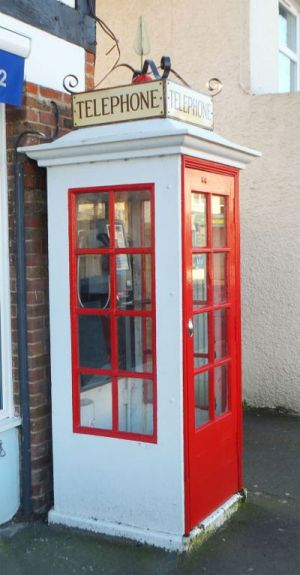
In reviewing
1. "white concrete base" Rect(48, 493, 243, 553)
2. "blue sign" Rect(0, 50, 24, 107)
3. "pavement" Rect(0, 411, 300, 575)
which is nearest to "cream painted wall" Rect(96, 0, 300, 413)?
"pavement" Rect(0, 411, 300, 575)

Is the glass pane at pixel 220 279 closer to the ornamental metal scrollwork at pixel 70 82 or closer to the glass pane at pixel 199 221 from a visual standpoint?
the glass pane at pixel 199 221

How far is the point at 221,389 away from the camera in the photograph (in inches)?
176

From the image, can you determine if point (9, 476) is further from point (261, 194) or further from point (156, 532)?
point (261, 194)

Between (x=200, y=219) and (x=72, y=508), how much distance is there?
6.50ft

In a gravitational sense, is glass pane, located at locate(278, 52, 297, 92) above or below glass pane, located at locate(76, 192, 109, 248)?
above

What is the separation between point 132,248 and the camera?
409cm

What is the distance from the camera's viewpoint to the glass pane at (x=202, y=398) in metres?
4.25

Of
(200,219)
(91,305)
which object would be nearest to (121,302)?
(91,305)

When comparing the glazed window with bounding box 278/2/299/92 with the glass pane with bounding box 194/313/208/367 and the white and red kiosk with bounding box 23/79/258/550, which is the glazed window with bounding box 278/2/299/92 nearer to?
the white and red kiosk with bounding box 23/79/258/550

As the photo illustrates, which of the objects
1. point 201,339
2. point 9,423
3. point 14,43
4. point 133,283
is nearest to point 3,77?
point 14,43

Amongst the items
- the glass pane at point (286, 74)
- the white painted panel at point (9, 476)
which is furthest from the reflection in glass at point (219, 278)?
the glass pane at point (286, 74)

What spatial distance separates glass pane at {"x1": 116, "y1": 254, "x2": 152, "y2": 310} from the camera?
4.11m

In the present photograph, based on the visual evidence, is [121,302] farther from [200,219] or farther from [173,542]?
[173,542]

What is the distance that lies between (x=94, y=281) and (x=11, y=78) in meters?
1.32
